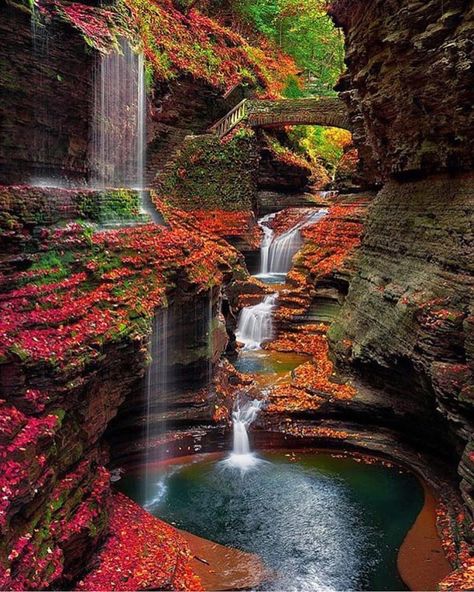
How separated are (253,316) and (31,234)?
1312cm

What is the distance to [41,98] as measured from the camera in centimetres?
1134

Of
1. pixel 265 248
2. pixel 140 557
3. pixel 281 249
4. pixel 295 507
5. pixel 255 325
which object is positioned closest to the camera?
pixel 140 557

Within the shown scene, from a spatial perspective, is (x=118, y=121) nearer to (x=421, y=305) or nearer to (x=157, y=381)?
(x=157, y=381)

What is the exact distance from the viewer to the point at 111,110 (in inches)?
565

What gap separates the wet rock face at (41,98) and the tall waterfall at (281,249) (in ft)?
51.4

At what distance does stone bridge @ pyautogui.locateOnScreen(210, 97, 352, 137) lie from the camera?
91.4 ft

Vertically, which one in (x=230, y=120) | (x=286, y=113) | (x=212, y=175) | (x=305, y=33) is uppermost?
(x=305, y=33)

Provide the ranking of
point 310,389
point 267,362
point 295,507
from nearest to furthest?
point 295,507
point 310,389
point 267,362

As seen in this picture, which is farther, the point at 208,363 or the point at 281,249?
the point at 281,249

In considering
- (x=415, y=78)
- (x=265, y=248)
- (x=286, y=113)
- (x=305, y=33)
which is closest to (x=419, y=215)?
(x=415, y=78)

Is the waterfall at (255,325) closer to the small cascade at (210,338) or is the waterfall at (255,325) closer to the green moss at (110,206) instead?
the small cascade at (210,338)

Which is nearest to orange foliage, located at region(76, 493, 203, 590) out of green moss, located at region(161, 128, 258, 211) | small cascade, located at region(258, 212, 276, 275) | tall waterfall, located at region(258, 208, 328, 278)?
tall waterfall, located at region(258, 208, 328, 278)

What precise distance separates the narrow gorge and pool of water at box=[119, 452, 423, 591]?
0.15ft

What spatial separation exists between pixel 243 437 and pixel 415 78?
9.69m
